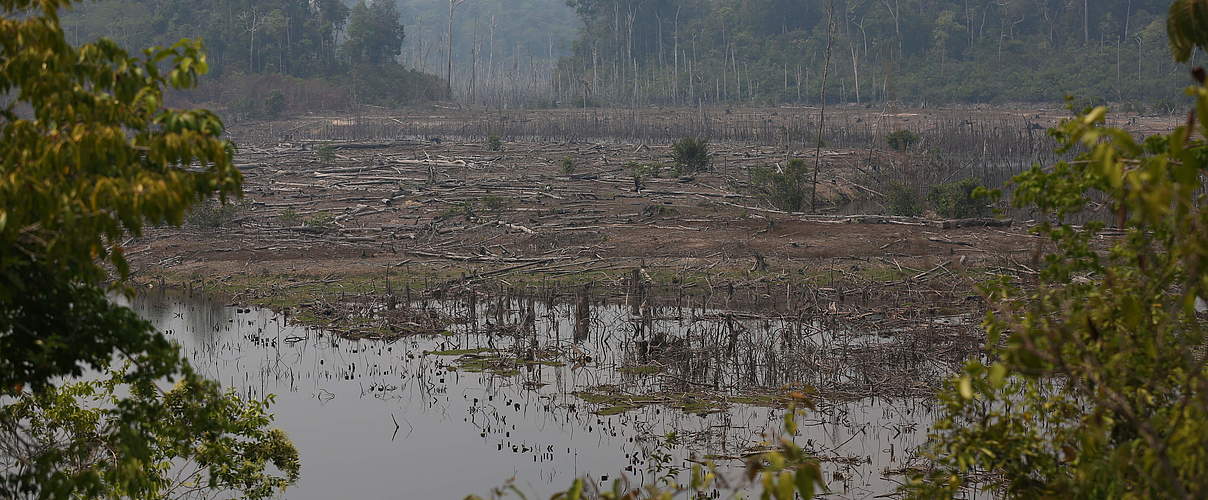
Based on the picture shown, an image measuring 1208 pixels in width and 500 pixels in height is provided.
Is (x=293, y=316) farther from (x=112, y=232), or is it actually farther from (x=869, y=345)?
(x=112, y=232)

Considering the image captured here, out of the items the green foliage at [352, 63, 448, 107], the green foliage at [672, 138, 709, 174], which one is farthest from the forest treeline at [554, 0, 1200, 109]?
the green foliage at [672, 138, 709, 174]

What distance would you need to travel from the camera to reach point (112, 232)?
395cm

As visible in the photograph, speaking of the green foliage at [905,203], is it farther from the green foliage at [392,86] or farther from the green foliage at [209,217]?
the green foliage at [392,86]

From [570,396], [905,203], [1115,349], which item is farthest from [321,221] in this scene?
[1115,349]

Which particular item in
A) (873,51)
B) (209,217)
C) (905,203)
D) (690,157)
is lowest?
(209,217)

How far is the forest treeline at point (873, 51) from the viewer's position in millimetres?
A: 55031

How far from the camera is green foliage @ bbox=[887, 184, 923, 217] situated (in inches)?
871

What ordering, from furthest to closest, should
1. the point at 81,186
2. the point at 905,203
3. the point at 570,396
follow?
the point at 905,203 → the point at 570,396 → the point at 81,186

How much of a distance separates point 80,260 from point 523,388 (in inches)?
320

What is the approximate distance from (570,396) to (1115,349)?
7.51m

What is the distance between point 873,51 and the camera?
205ft

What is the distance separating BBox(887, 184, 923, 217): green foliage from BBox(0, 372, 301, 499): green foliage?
16.2m

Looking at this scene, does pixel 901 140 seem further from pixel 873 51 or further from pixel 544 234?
pixel 873 51

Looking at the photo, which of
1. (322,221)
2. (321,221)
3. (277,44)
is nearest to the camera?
(321,221)
